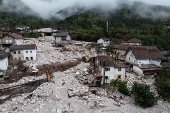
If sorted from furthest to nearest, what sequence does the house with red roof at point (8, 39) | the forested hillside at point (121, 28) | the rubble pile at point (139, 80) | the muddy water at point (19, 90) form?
1. the forested hillside at point (121, 28)
2. the house with red roof at point (8, 39)
3. the rubble pile at point (139, 80)
4. the muddy water at point (19, 90)

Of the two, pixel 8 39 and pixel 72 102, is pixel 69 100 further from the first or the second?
pixel 8 39

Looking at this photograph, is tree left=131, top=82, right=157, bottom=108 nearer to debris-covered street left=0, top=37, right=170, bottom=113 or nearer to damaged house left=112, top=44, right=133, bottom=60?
debris-covered street left=0, top=37, right=170, bottom=113

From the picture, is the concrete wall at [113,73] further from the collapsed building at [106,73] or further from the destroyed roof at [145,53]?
the destroyed roof at [145,53]

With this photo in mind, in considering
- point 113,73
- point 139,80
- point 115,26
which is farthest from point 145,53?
point 115,26

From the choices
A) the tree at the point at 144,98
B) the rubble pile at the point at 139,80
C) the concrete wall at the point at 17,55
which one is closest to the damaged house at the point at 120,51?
the rubble pile at the point at 139,80

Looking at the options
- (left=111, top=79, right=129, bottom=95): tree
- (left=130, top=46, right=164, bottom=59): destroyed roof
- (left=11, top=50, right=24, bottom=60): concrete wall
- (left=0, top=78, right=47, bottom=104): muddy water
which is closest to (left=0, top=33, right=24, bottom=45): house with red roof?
(left=11, top=50, right=24, bottom=60): concrete wall

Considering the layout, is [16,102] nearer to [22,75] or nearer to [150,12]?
[22,75]
